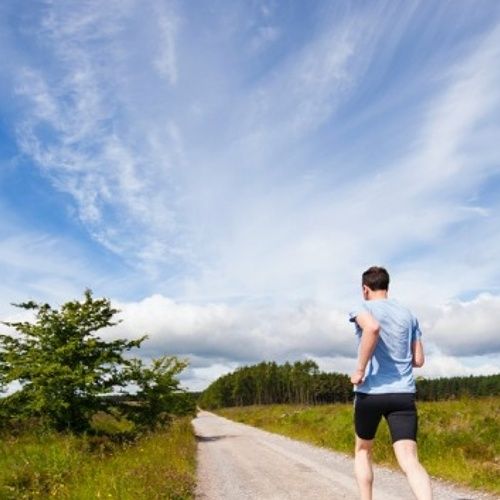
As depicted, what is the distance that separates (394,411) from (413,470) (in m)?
0.45

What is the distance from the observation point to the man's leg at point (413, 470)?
4.36m

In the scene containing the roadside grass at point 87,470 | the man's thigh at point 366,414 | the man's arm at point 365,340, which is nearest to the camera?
the man's arm at point 365,340

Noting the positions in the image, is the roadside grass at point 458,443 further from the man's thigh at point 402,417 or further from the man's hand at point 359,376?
the man's hand at point 359,376

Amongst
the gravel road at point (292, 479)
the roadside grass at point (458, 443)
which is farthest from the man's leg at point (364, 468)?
the roadside grass at point (458, 443)

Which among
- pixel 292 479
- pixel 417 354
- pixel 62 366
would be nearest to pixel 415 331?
pixel 417 354

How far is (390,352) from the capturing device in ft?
15.5

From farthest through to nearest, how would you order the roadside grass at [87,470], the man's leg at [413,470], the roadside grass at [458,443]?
the roadside grass at [458,443] → the roadside grass at [87,470] → the man's leg at [413,470]

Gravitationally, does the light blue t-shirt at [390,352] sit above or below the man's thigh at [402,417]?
above

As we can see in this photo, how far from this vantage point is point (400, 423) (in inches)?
180

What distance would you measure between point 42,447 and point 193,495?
7.33 meters

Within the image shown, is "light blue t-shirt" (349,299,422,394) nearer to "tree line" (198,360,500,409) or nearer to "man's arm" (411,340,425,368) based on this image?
"man's arm" (411,340,425,368)

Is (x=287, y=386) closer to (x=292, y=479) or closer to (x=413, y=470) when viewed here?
(x=292, y=479)

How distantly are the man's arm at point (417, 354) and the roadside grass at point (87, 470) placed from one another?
448cm

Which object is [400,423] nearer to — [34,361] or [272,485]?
[272,485]
